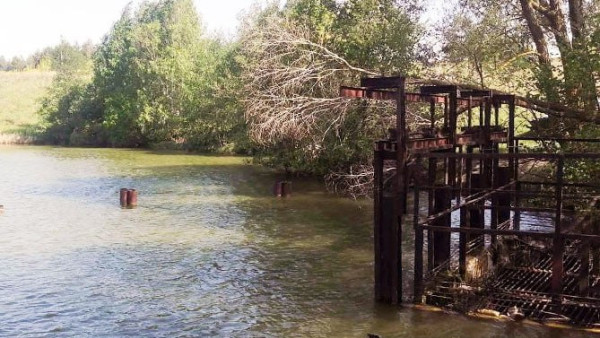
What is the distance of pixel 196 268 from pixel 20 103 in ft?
261

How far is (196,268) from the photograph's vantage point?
48.5 ft

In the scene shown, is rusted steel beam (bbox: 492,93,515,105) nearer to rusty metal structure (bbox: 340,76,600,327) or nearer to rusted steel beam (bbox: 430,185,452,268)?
rusty metal structure (bbox: 340,76,600,327)

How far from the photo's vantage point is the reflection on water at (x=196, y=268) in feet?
35.2

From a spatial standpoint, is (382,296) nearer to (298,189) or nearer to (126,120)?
(298,189)

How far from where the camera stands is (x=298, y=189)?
29.9 metres

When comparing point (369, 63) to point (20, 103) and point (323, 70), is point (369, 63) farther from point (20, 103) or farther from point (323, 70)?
point (20, 103)

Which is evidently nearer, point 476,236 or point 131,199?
point 476,236

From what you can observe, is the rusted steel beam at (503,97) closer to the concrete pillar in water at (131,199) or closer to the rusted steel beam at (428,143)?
the rusted steel beam at (428,143)

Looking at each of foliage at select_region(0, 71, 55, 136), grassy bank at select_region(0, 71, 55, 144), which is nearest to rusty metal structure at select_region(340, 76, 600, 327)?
grassy bank at select_region(0, 71, 55, 144)

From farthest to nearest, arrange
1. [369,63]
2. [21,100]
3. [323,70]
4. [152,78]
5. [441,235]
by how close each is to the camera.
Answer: [21,100] < [152,78] < [369,63] < [323,70] < [441,235]

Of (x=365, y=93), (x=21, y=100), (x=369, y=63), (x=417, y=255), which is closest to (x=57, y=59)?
(x=21, y=100)

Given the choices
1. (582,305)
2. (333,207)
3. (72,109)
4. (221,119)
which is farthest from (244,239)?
(72,109)

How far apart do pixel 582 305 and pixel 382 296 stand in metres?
3.43

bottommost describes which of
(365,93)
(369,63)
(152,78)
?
(365,93)
